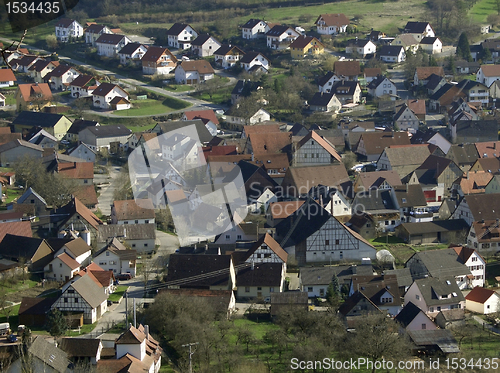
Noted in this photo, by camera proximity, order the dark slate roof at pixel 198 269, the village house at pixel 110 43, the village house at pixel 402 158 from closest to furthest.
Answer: the dark slate roof at pixel 198 269, the village house at pixel 402 158, the village house at pixel 110 43

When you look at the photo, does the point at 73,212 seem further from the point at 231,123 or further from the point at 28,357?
the point at 231,123

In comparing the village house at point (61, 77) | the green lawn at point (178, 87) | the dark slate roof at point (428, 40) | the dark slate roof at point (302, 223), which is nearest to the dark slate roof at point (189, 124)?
the green lawn at point (178, 87)

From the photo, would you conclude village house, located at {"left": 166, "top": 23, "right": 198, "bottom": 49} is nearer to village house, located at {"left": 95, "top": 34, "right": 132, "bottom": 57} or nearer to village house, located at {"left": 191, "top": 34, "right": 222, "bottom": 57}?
village house, located at {"left": 191, "top": 34, "right": 222, "bottom": 57}

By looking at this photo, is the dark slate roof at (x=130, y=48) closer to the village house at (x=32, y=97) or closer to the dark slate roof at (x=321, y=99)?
the village house at (x=32, y=97)

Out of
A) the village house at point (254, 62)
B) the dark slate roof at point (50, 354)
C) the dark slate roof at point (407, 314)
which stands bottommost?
the village house at point (254, 62)

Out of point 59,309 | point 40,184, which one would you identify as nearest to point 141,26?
point 40,184

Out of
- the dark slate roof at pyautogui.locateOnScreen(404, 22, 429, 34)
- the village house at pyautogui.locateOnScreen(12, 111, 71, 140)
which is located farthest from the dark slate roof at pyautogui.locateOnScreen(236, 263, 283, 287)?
the dark slate roof at pyautogui.locateOnScreen(404, 22, 429, 34)
